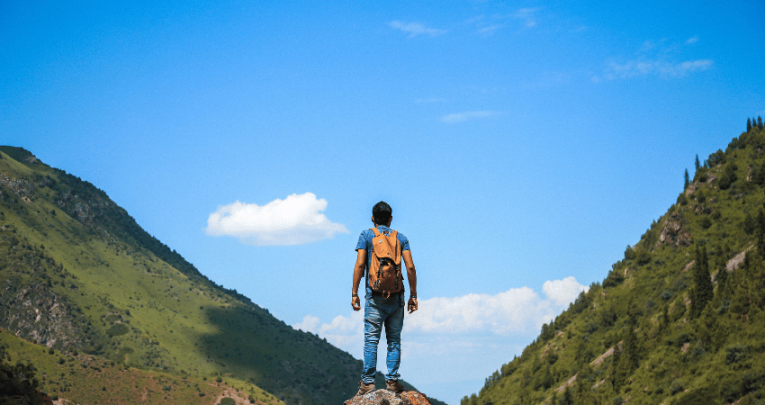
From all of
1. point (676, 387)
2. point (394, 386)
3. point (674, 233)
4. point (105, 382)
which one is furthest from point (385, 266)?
point (105, 382)

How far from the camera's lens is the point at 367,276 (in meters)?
15.1

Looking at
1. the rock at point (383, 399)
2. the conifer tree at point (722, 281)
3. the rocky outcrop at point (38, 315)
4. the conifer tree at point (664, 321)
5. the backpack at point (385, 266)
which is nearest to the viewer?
the rock at point (383, 399)

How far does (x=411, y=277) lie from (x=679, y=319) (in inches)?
3524

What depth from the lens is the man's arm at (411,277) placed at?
1519cm

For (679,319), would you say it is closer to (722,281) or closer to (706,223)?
(722,281)

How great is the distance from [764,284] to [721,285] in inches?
302

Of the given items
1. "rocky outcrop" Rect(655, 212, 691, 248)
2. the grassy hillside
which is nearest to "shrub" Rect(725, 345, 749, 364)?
"rocky outcrop" Rect(655, 212, 691, 248)

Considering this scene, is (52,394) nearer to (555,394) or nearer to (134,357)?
(134,357)

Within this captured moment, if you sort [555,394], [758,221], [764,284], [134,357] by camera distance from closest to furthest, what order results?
1. [764,284]
2. [758,221]
3. [555,394]
4. [134,357]

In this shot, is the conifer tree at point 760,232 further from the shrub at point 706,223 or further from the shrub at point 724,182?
the shrub at point 724,182

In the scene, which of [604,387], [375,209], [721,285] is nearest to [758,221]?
[721,285]

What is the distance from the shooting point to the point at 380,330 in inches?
599

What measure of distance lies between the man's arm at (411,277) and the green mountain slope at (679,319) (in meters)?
62.9

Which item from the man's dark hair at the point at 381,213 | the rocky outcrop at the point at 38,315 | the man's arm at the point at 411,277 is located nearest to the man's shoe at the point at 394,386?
the man's arm at the point at 411,277
